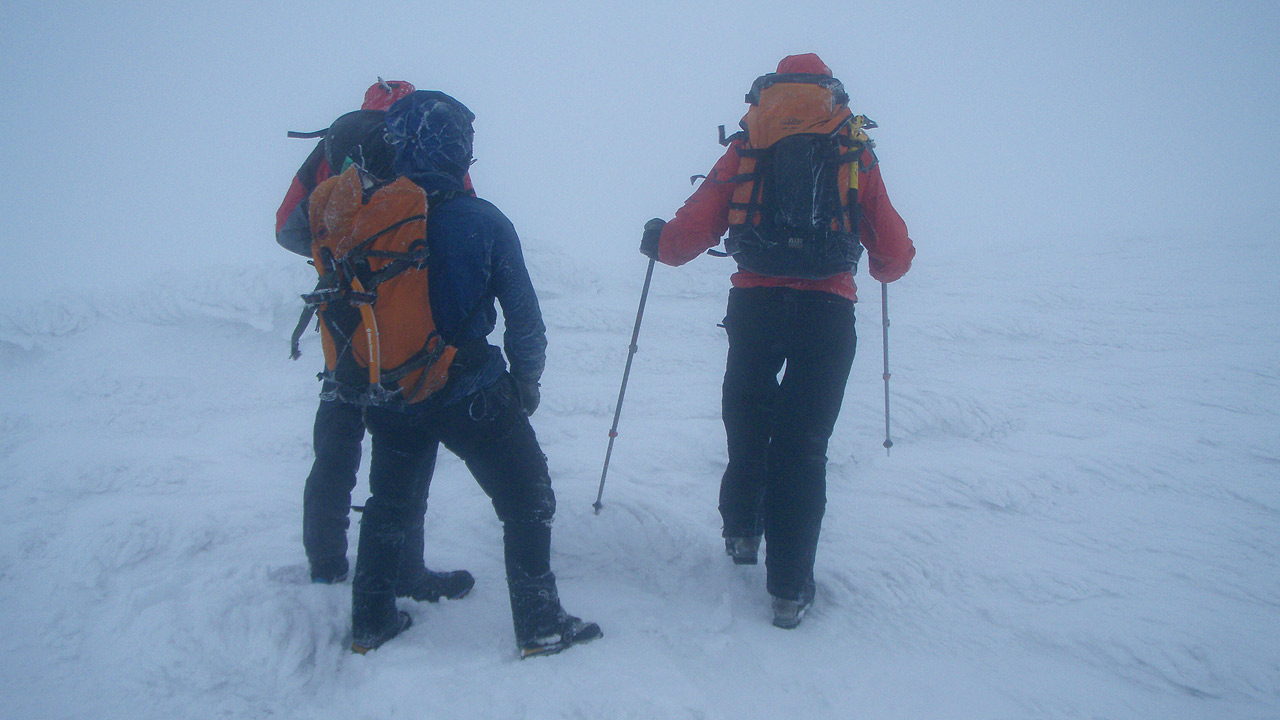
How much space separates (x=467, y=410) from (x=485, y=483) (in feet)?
1.13

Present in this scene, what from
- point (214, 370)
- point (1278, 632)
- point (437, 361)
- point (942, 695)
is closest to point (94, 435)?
point (214, 370)

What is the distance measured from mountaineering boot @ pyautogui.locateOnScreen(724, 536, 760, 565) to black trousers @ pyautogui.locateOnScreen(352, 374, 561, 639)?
1035 millimetres

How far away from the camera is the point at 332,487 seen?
9.55 ft

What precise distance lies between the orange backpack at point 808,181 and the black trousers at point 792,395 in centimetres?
20

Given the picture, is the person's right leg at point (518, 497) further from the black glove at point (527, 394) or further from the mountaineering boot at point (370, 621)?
the mountaineering boot at point (370, 621)

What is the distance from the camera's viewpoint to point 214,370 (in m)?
6.33

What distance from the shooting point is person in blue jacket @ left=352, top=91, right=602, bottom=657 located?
2.34 metres

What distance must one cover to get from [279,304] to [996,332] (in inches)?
333

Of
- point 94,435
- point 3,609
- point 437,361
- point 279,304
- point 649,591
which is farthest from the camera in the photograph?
point 279,304

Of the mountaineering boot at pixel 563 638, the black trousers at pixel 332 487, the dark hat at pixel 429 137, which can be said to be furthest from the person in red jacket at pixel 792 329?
the black trousers at pixel 332 487

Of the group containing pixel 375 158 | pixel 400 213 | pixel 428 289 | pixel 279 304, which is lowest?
pixel 279 304

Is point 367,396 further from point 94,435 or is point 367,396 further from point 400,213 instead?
point 94,435

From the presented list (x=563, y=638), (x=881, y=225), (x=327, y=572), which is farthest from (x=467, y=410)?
(x=881, y=225)

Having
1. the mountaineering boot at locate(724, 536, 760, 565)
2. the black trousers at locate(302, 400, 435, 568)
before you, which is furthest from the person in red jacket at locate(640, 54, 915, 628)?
the black trousers at locate(302, 400, 435, 568)
